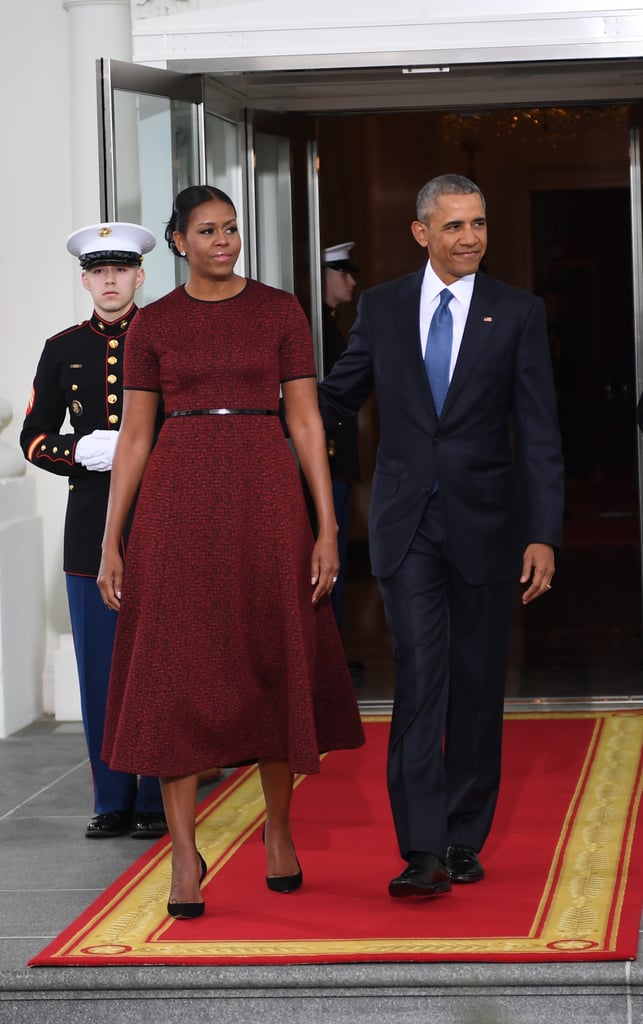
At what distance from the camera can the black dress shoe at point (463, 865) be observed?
12.5 feet

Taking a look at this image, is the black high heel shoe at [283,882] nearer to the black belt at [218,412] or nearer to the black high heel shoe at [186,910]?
the black high heel shoe at [186,910]

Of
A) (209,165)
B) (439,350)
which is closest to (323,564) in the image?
(439,350)

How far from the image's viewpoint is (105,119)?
16.7 feet

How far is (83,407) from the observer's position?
15.2 feet

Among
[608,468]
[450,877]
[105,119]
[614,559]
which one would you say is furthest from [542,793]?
[608,468]

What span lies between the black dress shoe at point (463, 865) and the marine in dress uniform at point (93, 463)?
1.01 meters

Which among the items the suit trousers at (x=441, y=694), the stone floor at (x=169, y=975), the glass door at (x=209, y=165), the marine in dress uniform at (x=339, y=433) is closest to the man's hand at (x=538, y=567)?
the suit trousers at (x=441, y=694)

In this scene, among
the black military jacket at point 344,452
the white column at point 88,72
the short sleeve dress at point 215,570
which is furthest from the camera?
the black military jacket at point 344,452

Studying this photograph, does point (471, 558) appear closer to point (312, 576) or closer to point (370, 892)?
point (312, 576)

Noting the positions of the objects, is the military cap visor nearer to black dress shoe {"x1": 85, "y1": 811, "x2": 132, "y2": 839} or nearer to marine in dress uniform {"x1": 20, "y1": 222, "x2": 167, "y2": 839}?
marine in dress uniform {"x1": 20, "y1": 222, "x2": 167, "y2": 839}

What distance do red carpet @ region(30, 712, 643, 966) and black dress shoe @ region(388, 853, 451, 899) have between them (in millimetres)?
37

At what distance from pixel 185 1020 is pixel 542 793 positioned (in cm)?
187

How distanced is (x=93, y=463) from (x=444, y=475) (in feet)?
4.14

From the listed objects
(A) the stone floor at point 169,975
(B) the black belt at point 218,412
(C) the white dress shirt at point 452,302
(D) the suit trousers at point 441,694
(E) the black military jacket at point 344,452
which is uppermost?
(C) the white dress shirt at point 452,302
